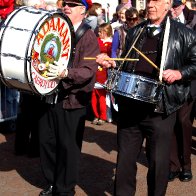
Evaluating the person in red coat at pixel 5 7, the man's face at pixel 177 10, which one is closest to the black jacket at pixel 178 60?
the man's face at pixel 177 10

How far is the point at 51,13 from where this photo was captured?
3982 millimetres

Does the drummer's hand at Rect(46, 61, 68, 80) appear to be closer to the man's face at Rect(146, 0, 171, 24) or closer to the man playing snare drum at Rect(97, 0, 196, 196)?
the man playing snare drum at Rect(97, 0, 196, 196)

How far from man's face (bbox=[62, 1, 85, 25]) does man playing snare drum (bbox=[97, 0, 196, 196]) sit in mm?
534

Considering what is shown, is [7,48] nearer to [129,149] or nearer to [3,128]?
[129,149]

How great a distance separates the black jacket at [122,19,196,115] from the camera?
3.80 metres

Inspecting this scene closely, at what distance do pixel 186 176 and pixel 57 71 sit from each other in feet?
6.65

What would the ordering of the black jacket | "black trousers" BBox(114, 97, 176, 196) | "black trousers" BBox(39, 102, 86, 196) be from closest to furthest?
1. the black jacket
2. "black trousers" BBox(114, 97, 176, 196)
3. "black trousers" BBox(39, 102, 86, 196)

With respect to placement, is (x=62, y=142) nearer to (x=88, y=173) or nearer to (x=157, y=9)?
(x=88, y=173)

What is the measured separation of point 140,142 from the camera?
4.08 meters

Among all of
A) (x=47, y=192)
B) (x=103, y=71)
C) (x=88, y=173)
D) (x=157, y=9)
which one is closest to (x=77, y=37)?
(x=157, y=9)

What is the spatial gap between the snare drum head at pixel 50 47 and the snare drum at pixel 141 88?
73 centimetres

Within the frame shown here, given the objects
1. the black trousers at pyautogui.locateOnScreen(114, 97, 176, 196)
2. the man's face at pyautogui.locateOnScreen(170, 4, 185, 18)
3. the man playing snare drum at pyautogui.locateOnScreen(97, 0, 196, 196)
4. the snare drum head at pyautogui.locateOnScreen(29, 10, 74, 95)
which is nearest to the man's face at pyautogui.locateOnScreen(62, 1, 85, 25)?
the snare drum head at pyautogui.locateOnScreen(29, 10, 74, 95)

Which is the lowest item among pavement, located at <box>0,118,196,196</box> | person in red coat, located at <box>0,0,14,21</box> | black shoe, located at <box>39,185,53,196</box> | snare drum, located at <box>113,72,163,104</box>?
pavement, located at <box>0,118,196,196</box>

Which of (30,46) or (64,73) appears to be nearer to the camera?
(30,46)
